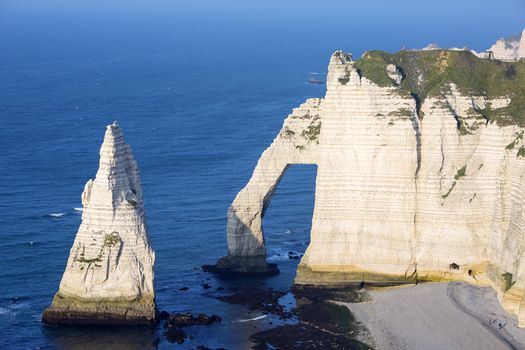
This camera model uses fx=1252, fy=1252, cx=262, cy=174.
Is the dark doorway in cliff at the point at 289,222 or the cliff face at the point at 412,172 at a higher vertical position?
the cliff face at the point at 412,172

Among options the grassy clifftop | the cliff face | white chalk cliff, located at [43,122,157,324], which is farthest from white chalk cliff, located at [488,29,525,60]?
white chalk cliff, located at [43,122,157,324]

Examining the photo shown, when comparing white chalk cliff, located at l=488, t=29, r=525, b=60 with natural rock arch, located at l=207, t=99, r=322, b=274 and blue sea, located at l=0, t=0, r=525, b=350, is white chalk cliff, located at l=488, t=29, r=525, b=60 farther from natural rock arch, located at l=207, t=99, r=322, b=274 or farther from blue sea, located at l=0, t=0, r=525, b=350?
natural rock arch, located at l=207, t=99, r=322, b=274

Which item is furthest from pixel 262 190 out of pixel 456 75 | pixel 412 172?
pixel 456 75

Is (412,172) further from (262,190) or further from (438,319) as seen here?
(438,319)

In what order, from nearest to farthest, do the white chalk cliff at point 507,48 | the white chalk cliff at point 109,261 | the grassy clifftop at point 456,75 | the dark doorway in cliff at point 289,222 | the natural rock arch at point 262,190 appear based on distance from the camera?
the white chalk cliff at point 109,261
the grassy clifftop at point 456,75
the natural rock arch at point 262,190
the dark doorway in cliff at point 289,222
the white chalk cliff at point 507,48

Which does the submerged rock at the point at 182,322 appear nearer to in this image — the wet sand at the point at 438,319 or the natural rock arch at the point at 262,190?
the wet sand at the point at 438,319

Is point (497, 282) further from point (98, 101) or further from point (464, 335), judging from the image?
point (98, 101)

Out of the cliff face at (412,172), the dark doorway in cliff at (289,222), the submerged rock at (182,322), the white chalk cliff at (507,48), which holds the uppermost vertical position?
the white chalk cliff at (507,48)

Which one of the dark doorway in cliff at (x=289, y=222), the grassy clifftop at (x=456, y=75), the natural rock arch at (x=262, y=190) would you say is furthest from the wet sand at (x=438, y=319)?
the grassy clifftop at (x=456, y=75)
